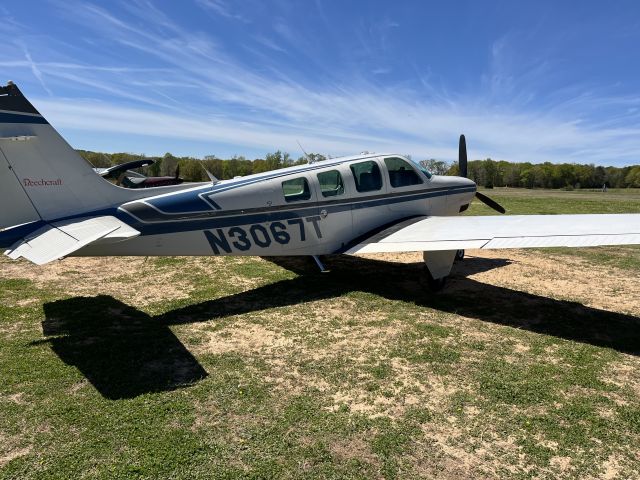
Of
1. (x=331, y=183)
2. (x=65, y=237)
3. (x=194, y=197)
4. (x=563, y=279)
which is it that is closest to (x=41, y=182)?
(x=65, y=237)

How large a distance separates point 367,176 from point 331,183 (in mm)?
1025

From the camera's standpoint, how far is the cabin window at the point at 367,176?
9.43 metres

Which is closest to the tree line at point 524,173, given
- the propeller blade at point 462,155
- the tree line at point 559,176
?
the tree line at point 559,176

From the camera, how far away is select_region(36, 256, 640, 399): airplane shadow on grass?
17.5 ft

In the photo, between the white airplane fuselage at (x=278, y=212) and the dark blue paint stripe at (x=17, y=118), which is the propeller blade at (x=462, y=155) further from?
the dark blue paint stripe at (x=17, y=118)

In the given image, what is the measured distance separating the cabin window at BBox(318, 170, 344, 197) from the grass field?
7.16ft

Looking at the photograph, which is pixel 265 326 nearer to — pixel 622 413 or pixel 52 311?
pixel 52 311

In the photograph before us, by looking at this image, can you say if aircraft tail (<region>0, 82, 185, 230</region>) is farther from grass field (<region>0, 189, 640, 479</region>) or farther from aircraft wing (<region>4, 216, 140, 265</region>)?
grass field (<region>0, 189, 640, 479</region>)

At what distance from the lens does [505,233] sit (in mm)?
7773

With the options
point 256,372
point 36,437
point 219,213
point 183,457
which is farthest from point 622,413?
point 219,213

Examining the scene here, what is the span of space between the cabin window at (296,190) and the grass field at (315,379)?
2091 millimetres

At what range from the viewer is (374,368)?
18.0 feet

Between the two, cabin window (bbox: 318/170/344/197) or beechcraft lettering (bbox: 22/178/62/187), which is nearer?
beechcraft lettering (bbox: 22/178/62/187)

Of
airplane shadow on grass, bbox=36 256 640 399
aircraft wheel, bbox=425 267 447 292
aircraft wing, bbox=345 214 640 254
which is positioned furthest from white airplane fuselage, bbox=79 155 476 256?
aircraft wheel, bbox=425 267 447 292
